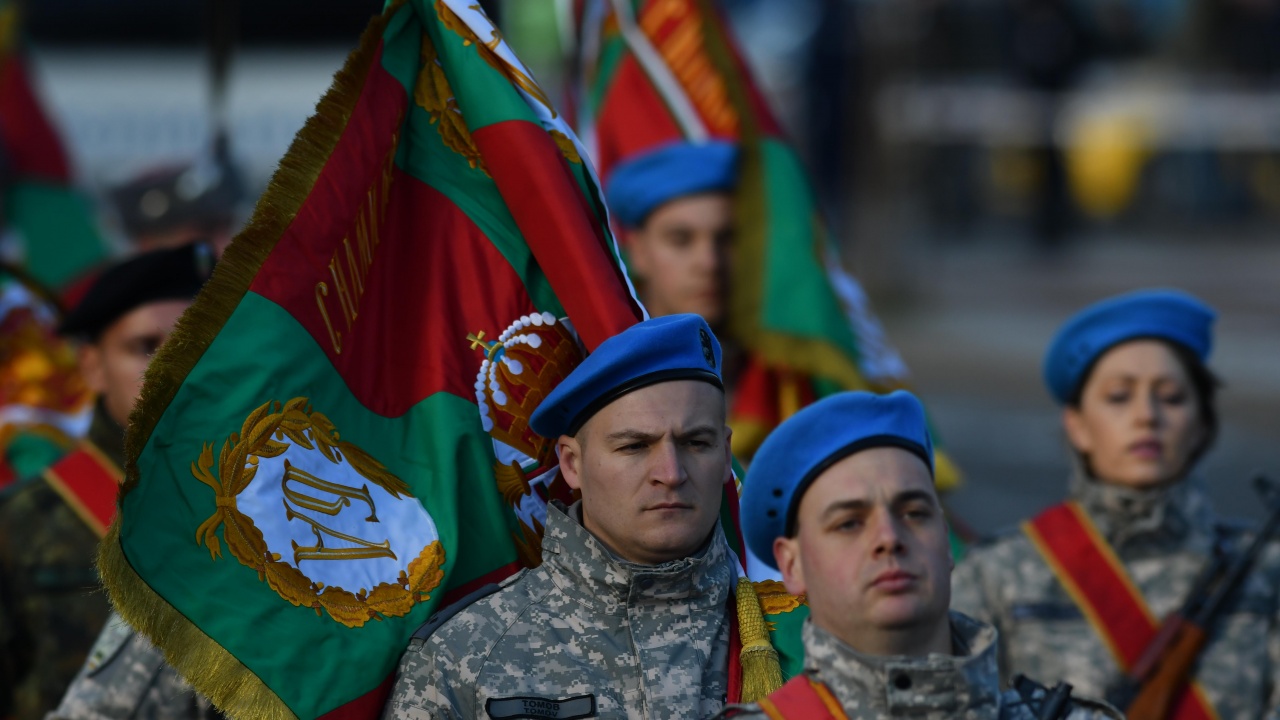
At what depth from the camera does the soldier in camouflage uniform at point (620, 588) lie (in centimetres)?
399

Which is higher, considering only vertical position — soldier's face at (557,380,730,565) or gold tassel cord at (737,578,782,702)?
soldier's face at (557,380,730,565)

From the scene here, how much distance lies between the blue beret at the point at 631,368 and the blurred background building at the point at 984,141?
7.71 metres

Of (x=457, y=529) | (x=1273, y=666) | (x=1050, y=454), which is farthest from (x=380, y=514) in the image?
(x=1050, y=454)

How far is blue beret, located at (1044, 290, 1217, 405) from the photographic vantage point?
5.68 metres

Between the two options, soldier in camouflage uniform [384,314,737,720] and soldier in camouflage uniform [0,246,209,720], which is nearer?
soldier in camouflage uniform [384,314,737,720]

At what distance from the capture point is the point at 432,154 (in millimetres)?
4691

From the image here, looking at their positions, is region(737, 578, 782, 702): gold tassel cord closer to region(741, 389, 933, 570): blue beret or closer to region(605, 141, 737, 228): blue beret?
region(741, 389, 933, 570): blue beret

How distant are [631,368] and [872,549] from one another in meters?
0.72

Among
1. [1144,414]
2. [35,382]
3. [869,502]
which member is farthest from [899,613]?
[35,382]

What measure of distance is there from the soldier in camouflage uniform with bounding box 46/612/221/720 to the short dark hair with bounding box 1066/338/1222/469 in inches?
100

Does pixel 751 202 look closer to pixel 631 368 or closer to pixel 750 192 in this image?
pixel 750 192

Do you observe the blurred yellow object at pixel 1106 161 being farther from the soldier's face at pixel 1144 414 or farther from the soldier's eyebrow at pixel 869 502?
the soldier's eyebrow at pixel 869 502

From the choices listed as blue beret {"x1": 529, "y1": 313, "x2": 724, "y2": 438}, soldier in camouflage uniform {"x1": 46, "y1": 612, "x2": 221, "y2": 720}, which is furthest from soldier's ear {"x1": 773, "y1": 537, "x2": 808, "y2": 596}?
soldier in camouflage uniform {"x1": 46, "y1": 612, "x2": 221, "y2": 720}

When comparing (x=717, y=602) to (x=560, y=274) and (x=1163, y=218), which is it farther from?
(x=1163, y=218)
